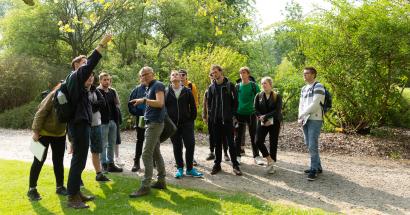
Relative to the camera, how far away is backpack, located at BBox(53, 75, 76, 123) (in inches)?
216

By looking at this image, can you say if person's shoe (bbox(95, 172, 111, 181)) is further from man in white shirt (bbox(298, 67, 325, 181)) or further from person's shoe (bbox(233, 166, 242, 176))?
man in white shirt (bbox(298, 67, 325, 181))

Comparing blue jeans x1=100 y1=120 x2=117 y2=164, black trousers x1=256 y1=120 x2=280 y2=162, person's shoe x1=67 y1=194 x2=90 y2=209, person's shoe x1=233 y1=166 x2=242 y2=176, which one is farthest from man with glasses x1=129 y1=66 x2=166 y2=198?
black trousers x1=256 y1=120 x2=280 y2=162

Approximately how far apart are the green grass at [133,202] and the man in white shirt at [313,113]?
71.6 inches

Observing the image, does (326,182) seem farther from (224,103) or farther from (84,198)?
(84,198)

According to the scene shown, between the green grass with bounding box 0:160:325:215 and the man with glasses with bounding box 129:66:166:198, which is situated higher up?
the man with glasses with bounding box 129:66:166:198

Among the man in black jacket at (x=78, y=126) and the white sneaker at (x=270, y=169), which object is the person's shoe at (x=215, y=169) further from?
the man in black jacket at (x=78, y=126)

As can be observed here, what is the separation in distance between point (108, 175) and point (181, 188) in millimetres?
1719

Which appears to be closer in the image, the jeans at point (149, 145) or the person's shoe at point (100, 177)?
the jeans at point (149, 145)

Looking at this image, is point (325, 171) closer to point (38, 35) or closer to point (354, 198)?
point (354, 198)

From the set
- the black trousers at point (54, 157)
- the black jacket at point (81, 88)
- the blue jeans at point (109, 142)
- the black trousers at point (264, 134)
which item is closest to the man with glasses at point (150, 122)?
the black jacket at point (81, 88)

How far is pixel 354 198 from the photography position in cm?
663

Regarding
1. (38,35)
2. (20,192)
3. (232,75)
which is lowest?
(20,192)

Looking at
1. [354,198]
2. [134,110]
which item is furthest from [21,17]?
[354,198]

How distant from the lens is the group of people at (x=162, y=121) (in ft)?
19.7
